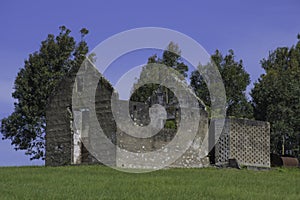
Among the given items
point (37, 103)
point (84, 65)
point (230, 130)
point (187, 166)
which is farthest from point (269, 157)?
point (37, 103)

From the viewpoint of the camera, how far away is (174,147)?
2886 centimetres

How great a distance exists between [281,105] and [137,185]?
31.1m

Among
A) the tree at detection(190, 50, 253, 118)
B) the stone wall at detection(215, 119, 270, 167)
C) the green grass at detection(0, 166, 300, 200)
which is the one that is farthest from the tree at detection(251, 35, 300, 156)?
the green grass at detection(0, 166, 300, 200)

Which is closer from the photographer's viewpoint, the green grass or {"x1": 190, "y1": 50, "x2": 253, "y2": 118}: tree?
the green grass

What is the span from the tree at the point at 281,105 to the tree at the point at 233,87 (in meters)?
1.09

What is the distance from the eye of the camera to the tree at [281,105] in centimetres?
4566

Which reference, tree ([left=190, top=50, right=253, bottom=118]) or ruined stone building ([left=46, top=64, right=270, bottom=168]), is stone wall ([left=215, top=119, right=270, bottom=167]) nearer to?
ruined stone building ([left=46, top=64, right=270, bottom=168])

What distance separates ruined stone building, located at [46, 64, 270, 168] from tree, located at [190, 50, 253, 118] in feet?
57.4

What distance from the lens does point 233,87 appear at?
164 ft

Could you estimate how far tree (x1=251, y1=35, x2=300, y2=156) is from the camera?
150ft

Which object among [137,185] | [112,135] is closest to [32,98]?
[112,135]

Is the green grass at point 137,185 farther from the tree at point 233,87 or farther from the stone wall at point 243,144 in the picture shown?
the tree at point 233,87

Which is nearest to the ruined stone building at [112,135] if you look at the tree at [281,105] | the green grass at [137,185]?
the green grass at [137,185]

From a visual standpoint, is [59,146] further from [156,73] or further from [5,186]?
[156,73]
